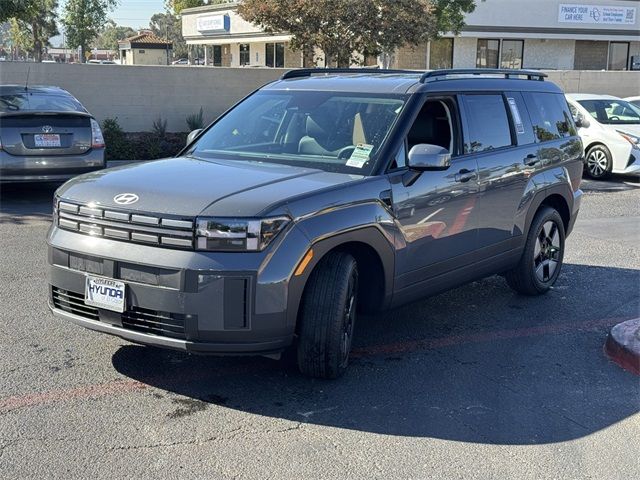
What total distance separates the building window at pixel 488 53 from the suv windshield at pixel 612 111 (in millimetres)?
20305

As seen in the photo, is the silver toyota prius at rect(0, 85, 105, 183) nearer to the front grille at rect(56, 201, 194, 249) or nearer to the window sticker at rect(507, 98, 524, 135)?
the front grille at rect(56, 201, 194, 249)

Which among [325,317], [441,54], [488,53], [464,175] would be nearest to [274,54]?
[441,54]

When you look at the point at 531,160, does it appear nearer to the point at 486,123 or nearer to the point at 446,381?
the point at 486,123

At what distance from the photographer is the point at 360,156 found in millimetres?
5055

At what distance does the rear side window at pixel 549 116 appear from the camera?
6785 millimetres

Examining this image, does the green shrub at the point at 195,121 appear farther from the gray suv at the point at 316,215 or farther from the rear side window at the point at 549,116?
the gray suv at the point at 316,215

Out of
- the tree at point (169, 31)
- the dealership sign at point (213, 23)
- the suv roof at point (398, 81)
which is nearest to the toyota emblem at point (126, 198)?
the suv roof at point (398, 81)

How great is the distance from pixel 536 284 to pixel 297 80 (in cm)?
283

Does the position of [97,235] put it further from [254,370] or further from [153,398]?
[254,370]

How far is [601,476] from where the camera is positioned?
3.75m

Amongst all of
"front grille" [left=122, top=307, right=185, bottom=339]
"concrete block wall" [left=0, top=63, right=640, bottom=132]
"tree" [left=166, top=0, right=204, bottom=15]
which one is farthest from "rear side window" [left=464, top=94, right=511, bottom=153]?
"tree" [left=166, top=0, right=204, bottom=15]

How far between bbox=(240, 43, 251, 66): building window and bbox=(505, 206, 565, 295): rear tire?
36.1m

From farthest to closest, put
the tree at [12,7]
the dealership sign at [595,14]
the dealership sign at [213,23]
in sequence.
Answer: the dealership sign at [213,23] → the dealership sign at [595,14] → the tree at [12,7]

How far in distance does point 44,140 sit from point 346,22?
34.2 feet
